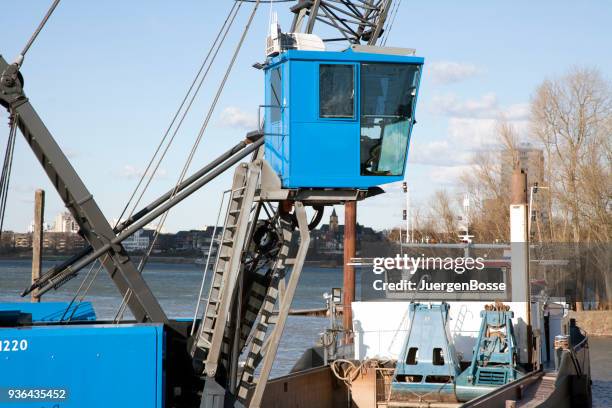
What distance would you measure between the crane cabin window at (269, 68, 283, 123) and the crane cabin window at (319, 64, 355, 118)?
67 centimetres

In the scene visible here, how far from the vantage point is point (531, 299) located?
26797 millimetres

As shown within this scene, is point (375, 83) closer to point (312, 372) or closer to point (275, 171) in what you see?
point (275, 171)

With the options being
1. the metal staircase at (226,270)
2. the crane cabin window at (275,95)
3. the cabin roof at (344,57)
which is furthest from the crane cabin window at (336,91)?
the metal staircase at (226,270)

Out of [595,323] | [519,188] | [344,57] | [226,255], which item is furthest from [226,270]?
[595,323]

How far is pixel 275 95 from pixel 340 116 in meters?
1.12

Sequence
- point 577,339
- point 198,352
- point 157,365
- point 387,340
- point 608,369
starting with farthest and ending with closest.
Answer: point 608,369 → point 577,339 → point 387,340 → point 198,352 → point 157,365

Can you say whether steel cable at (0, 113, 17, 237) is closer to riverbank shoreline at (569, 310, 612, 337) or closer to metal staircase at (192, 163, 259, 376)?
metal staircase at (192, 163, 259, 376)

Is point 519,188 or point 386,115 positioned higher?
point 519,188

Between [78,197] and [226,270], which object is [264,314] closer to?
[226,270]

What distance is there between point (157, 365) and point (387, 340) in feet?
43.4

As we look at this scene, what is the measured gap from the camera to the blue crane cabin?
1484 cm

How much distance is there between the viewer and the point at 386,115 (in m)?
15.4

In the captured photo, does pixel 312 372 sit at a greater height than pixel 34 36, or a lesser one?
lesser

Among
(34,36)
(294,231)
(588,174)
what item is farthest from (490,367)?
(588,174)
